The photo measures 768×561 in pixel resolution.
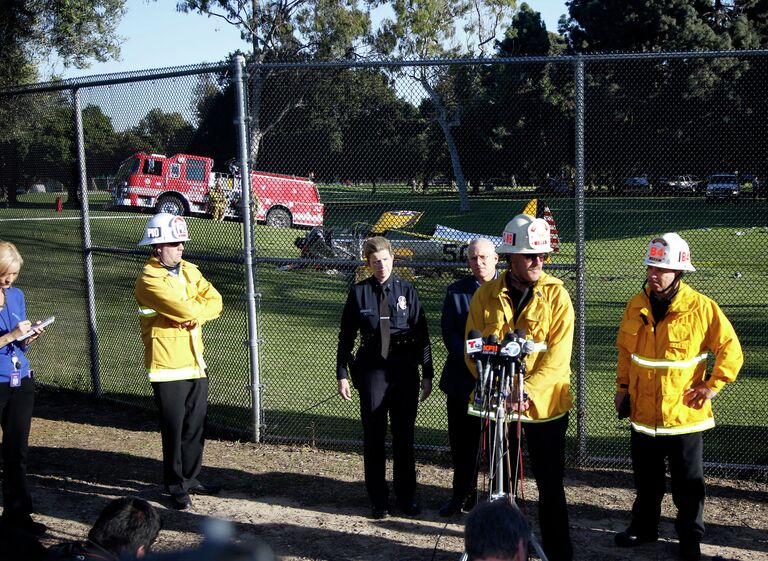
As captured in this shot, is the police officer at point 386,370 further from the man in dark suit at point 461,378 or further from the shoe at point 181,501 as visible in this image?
the shoe at point 181,501

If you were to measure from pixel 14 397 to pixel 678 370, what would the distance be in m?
4.51

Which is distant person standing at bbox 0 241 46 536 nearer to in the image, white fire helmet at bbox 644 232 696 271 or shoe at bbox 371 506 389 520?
shoe at bbox 371 506 389 520

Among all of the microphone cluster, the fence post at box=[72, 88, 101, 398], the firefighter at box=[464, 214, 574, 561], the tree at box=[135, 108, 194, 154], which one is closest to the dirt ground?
the firefighter at box=[464, 214, 574, 561]

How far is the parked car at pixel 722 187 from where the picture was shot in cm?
662

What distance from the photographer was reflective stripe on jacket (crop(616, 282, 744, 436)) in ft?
17.2

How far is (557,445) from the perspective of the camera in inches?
197

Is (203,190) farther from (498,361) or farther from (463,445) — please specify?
(498,361)

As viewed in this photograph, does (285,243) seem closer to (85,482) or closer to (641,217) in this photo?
(85,482)

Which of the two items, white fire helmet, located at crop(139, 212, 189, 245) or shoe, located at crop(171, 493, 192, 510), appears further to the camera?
shoe, located at crop(171, 493, 192, 510)

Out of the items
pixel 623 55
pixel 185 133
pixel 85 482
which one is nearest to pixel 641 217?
pixel 623 55

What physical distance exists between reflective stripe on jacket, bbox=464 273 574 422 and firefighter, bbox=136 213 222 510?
2.43 m

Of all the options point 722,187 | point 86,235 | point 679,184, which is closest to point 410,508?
point 679,184

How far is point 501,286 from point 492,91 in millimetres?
2387

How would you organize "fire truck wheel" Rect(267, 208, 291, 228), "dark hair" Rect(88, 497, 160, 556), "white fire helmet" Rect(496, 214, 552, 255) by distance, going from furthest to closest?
"fire truck wheel" Rect(267, 208, 291, 228), "white fire helmet" Rect(496, 214, 552, 255), "dark hair" Rect(88, 497, 160, 556)
